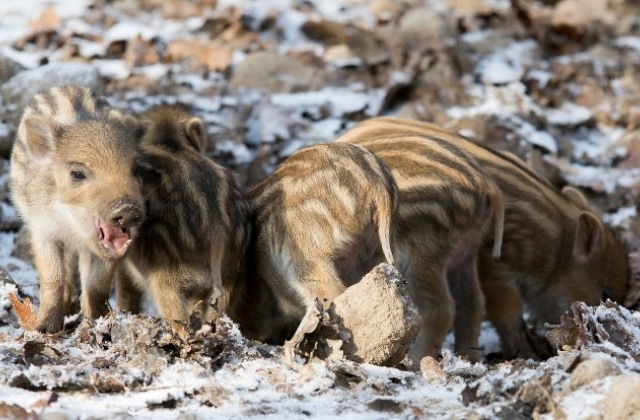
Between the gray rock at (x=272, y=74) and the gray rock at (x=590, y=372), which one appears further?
the gray rock at (x=272, y=74)

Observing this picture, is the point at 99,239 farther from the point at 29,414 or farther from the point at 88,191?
the point at 29,414

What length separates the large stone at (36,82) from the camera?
6.39 meters

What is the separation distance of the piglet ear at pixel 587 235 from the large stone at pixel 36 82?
2824 mm

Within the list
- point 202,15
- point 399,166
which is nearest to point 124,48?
point 202,15

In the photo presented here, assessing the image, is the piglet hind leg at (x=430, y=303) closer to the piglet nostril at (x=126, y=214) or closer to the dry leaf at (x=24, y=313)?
the piglet nostril at (x=126, y=214)

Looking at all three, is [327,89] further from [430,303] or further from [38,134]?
[38,134]

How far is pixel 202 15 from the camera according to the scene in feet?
27.8

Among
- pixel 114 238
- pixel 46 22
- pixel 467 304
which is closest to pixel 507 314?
pixel 467 304

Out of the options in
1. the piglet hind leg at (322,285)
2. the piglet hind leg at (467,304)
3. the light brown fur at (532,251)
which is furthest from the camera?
the light brown fur at (532,251)

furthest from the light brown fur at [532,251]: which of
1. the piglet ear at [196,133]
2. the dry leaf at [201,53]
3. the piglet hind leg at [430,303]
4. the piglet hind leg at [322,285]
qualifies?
the dry leaf at [201,53]

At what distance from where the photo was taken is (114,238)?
167 inches

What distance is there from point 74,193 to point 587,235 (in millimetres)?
3013

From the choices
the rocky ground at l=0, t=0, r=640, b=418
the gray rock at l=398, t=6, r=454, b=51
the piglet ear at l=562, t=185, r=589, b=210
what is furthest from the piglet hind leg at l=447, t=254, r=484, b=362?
the gray rock at l=398, t=6, r=454, b=51

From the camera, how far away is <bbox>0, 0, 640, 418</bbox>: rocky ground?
384cm
